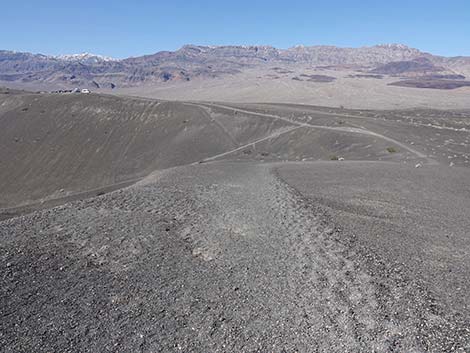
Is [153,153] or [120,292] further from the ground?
[120,292]

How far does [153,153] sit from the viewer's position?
55.1 meters

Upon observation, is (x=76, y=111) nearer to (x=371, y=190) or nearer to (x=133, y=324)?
(x=371, y=190)

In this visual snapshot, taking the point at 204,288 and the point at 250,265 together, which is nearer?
the point at 204,288

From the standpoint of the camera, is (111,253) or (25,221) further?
(25,221)

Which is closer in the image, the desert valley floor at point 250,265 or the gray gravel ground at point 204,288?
the gray gravel ground at point 204,288

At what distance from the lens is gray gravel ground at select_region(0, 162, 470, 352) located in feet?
26.6

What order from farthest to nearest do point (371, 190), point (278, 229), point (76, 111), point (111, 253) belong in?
point (76, 111) → point (371, 190) → point (278, 229) → point (111, 253)

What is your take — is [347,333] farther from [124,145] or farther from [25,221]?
[124,145]

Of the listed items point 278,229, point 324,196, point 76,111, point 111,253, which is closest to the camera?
point 111,253

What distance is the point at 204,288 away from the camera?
1017 cm

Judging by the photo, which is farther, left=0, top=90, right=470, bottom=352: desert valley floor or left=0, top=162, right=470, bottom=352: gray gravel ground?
left=0, top=90, right=470, bottom=352: desert valley floor

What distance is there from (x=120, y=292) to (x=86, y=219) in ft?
17.9

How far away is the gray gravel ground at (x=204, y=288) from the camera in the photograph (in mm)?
8102

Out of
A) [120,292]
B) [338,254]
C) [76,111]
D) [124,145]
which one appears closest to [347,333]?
[338,254]
